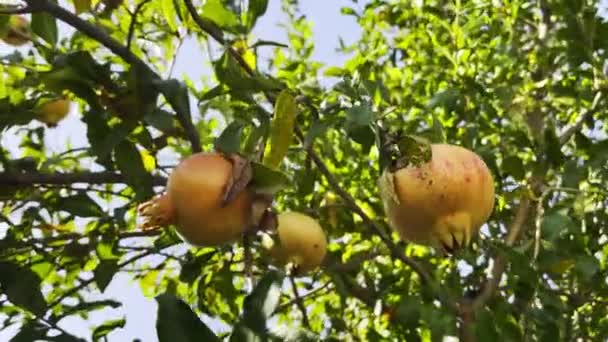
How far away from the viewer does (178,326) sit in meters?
1.02

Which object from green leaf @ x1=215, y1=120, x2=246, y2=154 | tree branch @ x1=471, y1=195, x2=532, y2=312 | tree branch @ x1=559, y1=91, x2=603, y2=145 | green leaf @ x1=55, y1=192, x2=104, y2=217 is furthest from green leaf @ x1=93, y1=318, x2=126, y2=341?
tree branch @ x1=559, y1=91, x2=603, y2=145

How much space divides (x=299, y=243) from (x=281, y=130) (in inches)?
24.0

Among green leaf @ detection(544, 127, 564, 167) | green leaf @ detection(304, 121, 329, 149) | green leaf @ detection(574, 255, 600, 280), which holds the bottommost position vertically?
green leaf @ detection(574, 255, 600, 280)

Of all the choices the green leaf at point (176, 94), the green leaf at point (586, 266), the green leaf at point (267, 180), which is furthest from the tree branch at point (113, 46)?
the green leaf at point (586, 266)

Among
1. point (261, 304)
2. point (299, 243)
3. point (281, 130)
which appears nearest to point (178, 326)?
point (261, 304)

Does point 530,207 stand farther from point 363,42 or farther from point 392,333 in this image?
point 363,42

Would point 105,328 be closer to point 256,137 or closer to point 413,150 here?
point 256,137

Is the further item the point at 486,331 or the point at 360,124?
the point at 486,331

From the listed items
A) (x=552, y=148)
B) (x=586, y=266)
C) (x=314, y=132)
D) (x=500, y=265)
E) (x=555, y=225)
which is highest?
(x=314, y=132)

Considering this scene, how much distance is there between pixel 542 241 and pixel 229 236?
1.08 m

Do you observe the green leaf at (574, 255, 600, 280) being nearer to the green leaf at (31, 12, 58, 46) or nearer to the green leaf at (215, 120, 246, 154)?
the green leaf at (215, 120, 246, 154)

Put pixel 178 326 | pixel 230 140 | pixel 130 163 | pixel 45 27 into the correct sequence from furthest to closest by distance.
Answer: pixel 45 27 → pixel 130 163 → pixel 230 140 → pixel 178 326

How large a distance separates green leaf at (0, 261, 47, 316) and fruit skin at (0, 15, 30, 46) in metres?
0.64

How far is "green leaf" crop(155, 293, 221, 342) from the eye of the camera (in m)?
1.01
